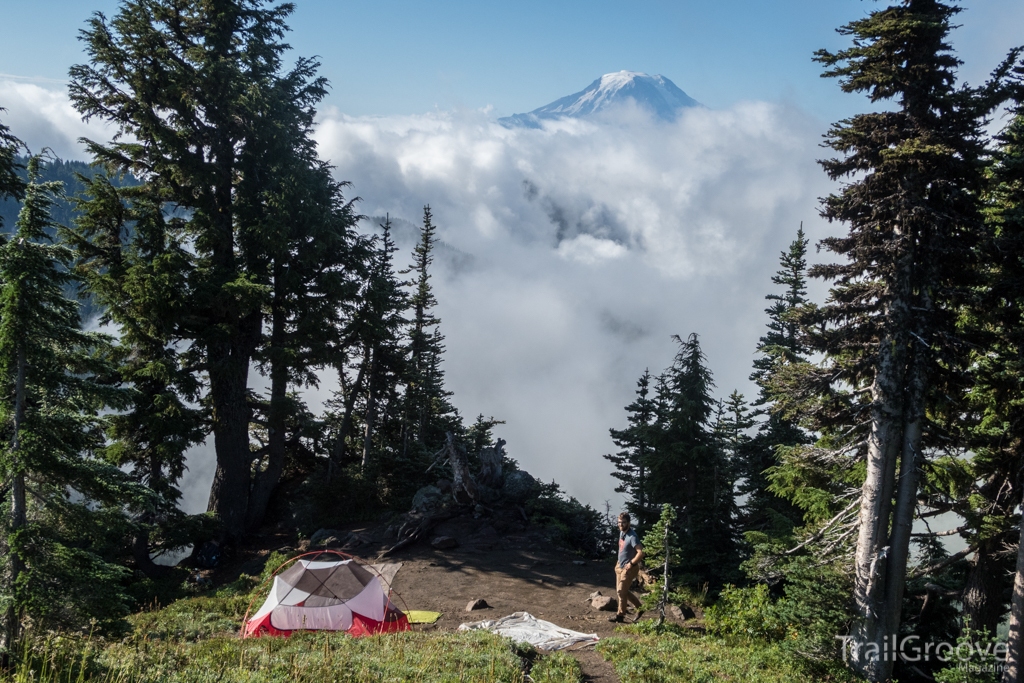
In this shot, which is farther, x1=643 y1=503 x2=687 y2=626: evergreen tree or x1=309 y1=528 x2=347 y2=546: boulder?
x1=309 y1=528 x2=347 y2=546: boulder

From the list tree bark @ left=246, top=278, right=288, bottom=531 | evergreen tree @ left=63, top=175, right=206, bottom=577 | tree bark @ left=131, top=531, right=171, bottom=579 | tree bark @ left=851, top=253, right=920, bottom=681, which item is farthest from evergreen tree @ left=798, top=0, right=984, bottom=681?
tree bark @ left=131, top=531, right=171, bottom=579

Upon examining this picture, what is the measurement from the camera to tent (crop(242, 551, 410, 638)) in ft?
45.1

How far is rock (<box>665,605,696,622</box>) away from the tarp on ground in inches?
103

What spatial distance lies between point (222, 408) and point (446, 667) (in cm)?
1672

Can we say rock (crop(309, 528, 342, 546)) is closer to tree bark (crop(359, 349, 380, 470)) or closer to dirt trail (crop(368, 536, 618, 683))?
dirt trail (crop(368, 536, 618, 683))

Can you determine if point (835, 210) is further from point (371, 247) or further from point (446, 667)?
point (371, 247)

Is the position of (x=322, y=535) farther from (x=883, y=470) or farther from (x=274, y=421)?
(x=883, y=470)

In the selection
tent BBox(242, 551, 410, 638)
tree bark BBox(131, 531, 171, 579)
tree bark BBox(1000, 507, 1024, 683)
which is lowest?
tree bark BBox(131, 531, 171, 579)

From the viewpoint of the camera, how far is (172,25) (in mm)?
22547

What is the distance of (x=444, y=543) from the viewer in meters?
20.4

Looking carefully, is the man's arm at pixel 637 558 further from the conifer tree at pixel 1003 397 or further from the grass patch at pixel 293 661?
the conifer tree at pixel 1003 397

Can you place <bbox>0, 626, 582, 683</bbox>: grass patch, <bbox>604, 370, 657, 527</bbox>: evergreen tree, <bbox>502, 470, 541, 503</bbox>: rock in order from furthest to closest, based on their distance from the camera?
1. <bbox>604, 370, 657, 527</bbox>: evergreen tree
2. <bbox>502, 470, 541, 503</bbox>: rock
3. <bbox>0, 626, 582, 683</bbox>: grass patch

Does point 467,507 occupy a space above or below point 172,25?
below

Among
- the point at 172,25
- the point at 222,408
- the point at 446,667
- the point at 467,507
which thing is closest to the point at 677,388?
the point at 467,507
